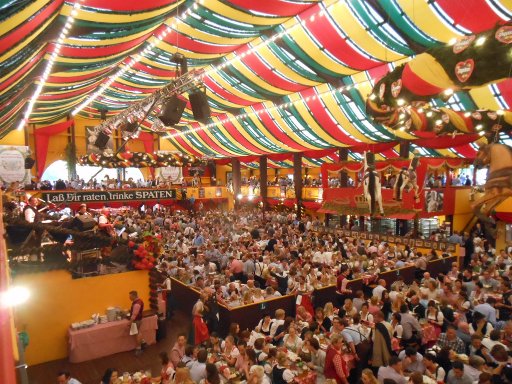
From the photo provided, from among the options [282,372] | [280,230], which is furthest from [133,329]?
[280,230]

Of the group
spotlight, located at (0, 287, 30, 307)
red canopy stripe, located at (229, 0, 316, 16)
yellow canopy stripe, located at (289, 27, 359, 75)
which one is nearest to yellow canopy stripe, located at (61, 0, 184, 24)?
red canopy stripe, located at (229, 0, 316, 16)

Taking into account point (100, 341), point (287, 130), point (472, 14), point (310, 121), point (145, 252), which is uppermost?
point (472, 14)

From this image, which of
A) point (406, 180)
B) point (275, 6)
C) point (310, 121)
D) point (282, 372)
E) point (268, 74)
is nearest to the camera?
point (282, 372)

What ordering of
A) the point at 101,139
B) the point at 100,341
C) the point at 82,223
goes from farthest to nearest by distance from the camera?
the point at 101,139
the point at 82,223
the point at 100,341

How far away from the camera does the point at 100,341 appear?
20.6 feet

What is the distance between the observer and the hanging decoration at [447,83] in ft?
8.38

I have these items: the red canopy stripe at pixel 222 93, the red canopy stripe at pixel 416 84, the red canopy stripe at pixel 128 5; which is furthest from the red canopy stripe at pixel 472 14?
the red canopy stripe at pixel 222 93

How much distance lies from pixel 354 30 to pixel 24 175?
41.8 ft

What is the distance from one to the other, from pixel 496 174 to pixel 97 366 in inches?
234

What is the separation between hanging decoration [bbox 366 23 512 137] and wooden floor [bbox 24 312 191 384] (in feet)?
16.0

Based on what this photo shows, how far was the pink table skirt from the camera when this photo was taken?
6133 millimetres

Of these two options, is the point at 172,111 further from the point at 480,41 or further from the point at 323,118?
the point at 323,118

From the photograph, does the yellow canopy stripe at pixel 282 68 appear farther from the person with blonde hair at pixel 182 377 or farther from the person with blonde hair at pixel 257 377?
the person with blonde hair at pixel 182 377

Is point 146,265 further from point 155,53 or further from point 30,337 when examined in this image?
point 155,53
